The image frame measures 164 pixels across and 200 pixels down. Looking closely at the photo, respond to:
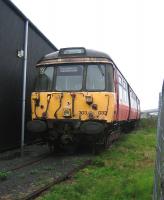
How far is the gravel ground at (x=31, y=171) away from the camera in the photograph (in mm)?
7778

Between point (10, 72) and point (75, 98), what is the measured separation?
2.92 meters

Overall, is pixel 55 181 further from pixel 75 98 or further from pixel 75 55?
pixel 75 55

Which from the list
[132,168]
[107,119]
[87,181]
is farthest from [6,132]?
[87,181]

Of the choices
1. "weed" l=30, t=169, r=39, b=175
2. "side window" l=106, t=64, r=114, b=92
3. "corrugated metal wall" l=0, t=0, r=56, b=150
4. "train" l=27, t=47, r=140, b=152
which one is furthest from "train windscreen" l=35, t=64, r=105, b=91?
"weed" l=30, t=169, r=39, b=175

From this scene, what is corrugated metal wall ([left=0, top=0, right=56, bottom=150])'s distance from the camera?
1404 centimetres

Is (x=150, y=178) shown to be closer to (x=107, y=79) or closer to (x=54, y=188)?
(x=54, y=188)

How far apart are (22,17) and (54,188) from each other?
29.1 feet

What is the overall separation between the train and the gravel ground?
2.37ft

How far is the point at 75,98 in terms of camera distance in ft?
42.3

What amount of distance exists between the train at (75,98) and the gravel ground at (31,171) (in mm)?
723

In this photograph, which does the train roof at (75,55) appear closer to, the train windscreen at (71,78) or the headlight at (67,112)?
the train windscreen at (71,78)

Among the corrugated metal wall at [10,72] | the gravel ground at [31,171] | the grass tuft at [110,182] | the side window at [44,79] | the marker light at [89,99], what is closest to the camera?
the grass tuft at [110,182]

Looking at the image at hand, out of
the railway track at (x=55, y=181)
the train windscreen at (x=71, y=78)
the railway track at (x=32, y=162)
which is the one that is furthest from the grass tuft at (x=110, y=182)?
the train windscreen at (x=71, y=78)

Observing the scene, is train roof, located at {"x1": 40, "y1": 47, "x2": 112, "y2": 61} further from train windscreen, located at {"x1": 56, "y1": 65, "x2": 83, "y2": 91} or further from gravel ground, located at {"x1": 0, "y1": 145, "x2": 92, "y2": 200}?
gravel ground, located at {"x1": 0, "y1": 145, "x2": 92, "y2": 200}
